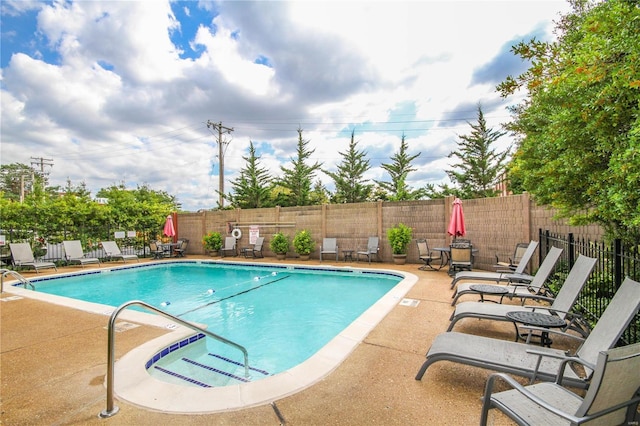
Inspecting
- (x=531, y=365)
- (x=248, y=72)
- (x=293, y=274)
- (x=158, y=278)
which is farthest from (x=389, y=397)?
(x=248, y=72)

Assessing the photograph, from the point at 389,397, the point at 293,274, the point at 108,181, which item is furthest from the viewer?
the point at 108,181

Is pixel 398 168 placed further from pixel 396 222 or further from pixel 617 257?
pixel 617 257

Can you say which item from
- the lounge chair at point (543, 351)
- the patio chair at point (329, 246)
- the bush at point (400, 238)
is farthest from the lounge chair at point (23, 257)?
the lounge chair at point (543, 351)

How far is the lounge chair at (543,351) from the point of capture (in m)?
2.10

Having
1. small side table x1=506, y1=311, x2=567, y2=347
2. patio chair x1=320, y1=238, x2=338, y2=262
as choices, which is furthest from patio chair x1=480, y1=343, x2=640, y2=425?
patio chair x1=320, y1=238, x2=338, y2=262

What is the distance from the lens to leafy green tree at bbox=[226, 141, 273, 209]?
66.0 ft

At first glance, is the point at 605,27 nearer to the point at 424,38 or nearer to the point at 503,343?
the point at 503,343

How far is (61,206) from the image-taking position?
1180cm

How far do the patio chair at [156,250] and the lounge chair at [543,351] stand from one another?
13.5 metres

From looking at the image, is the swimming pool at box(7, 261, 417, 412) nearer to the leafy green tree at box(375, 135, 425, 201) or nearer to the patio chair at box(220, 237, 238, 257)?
the patio chair at box(220, 237, 238, 257)

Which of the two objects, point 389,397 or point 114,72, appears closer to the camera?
point 389,397

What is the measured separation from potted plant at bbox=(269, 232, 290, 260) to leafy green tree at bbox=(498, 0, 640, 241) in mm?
9861

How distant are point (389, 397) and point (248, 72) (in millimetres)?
10332

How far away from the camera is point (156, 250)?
1372 cm
